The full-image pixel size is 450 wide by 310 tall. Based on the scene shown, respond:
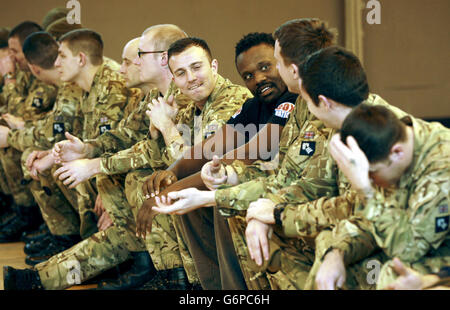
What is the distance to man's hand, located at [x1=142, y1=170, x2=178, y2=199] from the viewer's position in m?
2.63

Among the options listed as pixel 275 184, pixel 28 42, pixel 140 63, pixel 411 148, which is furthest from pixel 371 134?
pixel 28 42

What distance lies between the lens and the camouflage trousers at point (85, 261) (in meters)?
3.12

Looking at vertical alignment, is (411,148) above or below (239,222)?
above

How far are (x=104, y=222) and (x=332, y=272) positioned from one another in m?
1.96

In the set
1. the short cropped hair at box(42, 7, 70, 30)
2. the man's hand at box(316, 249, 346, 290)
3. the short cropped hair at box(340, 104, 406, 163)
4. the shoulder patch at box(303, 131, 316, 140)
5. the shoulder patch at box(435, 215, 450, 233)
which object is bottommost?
the man's hand at box(316, 249, 346, 290)

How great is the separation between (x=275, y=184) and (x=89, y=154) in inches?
57.2

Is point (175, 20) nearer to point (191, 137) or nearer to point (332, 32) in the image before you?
point (191, 137)

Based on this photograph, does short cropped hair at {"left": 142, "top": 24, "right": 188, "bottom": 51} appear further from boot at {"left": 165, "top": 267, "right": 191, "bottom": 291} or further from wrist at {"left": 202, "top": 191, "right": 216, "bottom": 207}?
wrist at {"left": 202, "top": 191, "right": 216, "bottom": 207}

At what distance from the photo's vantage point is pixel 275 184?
2.21 m

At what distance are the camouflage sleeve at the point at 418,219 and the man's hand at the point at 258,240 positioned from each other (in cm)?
43

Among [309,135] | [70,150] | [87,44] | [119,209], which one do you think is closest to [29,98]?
[87,44]

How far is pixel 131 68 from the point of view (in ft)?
11.3

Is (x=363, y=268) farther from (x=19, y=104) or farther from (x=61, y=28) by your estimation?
(x=19, y=104)

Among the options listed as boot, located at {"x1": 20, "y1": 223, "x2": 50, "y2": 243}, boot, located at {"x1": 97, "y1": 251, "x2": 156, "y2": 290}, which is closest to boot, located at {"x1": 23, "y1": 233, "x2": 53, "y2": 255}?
boot, located at {"x1": 20, "y1": 223, "x2": 50, "y2": 243}
